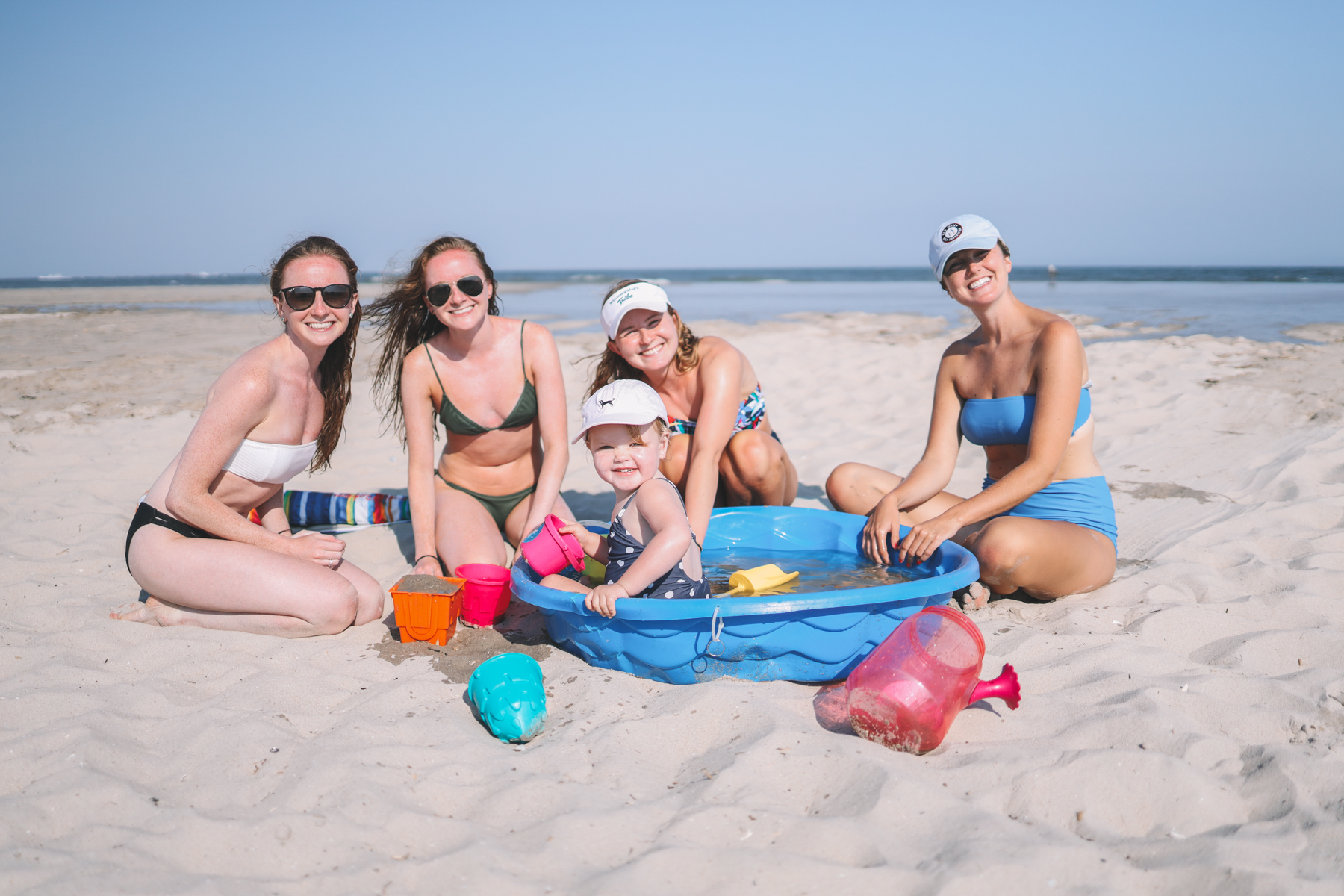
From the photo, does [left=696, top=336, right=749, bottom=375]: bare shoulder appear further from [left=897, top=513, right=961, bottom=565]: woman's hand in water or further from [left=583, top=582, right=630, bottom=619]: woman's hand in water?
[left=583, top=582, right=630, bottom=619]: woman's hand in water

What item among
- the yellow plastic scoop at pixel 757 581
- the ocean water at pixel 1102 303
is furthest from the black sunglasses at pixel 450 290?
the ocean water at pixel 1102 303

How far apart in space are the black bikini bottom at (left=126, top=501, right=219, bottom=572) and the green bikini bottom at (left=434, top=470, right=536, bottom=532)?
1117mm

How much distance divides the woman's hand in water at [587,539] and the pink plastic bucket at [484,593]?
13.7 inches

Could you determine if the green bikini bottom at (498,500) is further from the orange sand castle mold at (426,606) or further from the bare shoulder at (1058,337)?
the bare shoulder at (1058,337)

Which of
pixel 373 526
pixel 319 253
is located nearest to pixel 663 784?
pixel 319 253

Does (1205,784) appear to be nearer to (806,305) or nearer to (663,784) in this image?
(663,784)

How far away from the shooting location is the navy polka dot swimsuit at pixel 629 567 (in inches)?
115

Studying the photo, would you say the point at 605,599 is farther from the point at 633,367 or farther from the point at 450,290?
the point at 450,290

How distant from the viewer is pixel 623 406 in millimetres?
3053

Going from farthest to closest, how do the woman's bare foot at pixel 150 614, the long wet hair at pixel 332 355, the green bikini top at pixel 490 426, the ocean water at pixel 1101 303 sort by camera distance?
the ocean water at pixel 1101 303, the green bikini top at pixel 490 426, the long wet hair at pixel 332 355, the woman's bare foot at pixel 150 614

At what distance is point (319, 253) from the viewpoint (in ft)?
11.6

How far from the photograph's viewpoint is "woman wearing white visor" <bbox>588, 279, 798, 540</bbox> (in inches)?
141

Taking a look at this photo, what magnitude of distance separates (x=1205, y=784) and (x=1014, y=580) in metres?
1.31

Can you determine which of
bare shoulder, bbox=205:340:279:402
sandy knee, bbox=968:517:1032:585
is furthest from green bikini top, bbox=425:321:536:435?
sandy knee, bbox=968:517:1032:585
